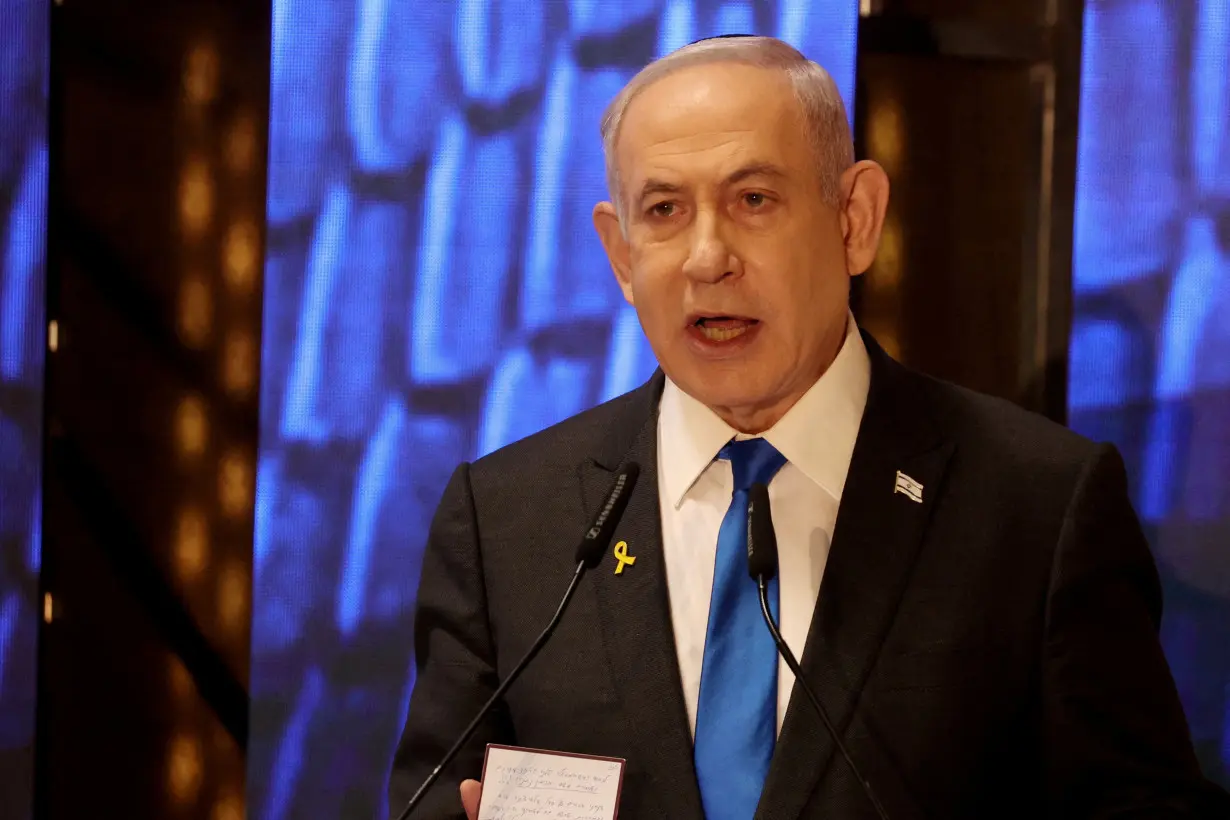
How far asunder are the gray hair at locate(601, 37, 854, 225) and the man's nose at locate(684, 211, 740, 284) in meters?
0.17

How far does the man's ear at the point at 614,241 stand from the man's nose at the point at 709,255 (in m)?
0.22

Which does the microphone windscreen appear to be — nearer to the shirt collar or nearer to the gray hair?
the shirt collar

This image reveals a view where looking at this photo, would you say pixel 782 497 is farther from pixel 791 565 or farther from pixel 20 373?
pixel 20 373

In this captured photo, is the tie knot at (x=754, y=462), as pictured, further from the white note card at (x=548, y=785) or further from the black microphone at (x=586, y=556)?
the white note card at (x=548, y=785)

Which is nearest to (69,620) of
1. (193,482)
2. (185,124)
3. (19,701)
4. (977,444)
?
(19,701)

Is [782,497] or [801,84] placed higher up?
[801,84]

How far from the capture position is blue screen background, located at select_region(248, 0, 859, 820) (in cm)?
251

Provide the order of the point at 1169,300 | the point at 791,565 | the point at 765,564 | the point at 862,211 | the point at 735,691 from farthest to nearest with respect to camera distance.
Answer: the point at 1169,300, the point at 862,211, the point at 791,565, the point at 735,691, the point at 765,564

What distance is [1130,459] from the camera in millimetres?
2412

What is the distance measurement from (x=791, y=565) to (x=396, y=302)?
113 cm

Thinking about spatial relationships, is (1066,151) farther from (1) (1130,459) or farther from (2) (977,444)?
(2) (977,444)

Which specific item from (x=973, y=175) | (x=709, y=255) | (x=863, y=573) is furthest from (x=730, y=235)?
(x=973, y=175)

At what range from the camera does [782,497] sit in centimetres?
174

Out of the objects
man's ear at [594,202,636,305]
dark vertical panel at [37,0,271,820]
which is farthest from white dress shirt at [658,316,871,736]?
dark vertical panel at [37,0,271,820]
